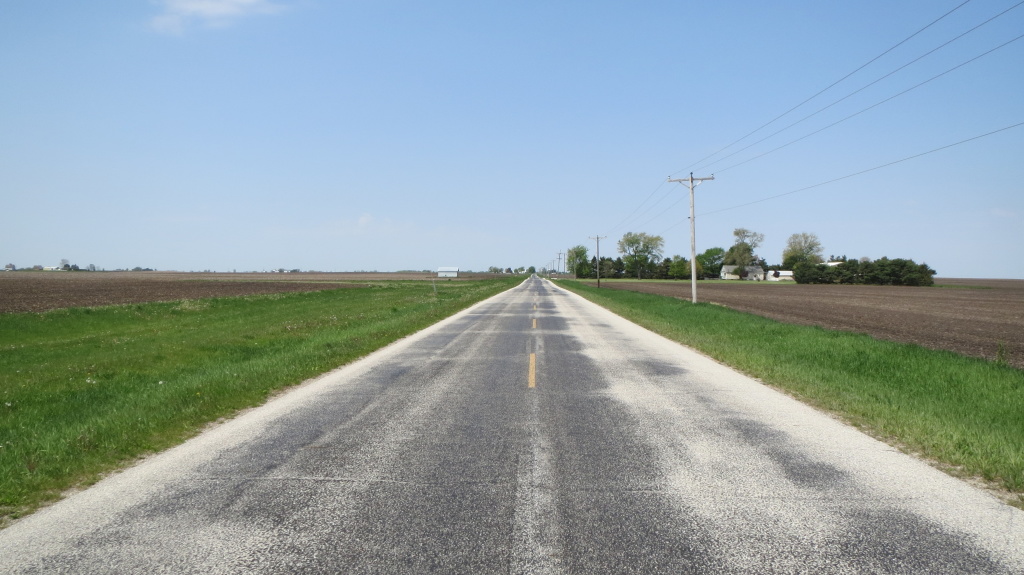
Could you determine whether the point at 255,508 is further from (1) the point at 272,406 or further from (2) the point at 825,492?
(2) the point at 825,492

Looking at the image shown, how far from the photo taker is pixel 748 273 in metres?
161

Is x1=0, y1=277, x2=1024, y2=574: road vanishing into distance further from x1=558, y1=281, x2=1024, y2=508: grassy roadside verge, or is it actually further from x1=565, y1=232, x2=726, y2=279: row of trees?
x1=565, y1=232, x2=726, y2=279: row of trees

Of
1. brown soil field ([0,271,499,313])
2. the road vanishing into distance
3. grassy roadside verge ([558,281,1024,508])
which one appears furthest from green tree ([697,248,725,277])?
the road vanishing into distance

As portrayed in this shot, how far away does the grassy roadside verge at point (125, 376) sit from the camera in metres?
6.02

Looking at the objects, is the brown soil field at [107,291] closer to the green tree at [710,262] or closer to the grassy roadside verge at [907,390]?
the grassy roadside verge at [907,390]

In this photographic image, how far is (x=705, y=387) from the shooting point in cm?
996

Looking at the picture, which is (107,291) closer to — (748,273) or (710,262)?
(748,273)

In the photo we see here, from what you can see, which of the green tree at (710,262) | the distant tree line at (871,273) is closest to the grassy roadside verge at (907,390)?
the distant tree line at (871,273)

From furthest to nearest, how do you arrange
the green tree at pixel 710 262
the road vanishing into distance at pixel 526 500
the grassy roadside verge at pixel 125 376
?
the green tree at pixel 710 262, the grassy roadside verge at pixel 125 376, the road vanishing into distance at pixel 526 500

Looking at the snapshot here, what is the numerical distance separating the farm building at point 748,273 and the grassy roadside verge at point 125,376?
148274 millimetres

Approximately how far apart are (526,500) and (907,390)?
327 inches

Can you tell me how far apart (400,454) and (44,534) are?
2935 millimetres

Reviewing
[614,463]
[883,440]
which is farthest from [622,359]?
[614,463]

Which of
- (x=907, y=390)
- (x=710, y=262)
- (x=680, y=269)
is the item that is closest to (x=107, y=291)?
(x=907, y=390)
